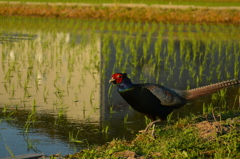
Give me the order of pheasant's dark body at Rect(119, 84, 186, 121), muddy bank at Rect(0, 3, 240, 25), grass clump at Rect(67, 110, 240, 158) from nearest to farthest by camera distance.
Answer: grass clump at Rect(67, 110, 240, 158) → pheasant's dark body at Rect(119, 84, 186, 121) → muddy bank at Rect(0, 3, 240, 25)

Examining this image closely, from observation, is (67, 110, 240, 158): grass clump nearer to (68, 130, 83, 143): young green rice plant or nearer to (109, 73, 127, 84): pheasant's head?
(68, 130, 83, 143): young green rice plant

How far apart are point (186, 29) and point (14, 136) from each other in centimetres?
1258

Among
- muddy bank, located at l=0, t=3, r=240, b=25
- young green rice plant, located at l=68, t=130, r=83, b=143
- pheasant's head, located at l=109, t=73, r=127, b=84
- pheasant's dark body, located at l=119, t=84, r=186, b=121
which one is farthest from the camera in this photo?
muddy bank, located at l=0, t=3, r=240, b=25

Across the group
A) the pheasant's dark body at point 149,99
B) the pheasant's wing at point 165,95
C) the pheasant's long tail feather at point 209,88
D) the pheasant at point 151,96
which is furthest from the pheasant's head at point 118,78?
the pheasant's long tail feather at point 209,88

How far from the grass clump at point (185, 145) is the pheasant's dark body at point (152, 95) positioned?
24 cm

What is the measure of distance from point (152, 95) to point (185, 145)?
2.85 feet

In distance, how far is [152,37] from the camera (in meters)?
14.9

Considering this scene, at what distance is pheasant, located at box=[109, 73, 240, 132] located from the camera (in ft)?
16.4

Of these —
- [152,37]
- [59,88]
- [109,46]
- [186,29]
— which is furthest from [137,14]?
[59,88]

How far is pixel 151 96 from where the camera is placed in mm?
5219

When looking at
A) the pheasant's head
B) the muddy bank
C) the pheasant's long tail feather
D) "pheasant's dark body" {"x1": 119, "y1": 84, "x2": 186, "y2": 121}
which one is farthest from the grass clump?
the muddy bank

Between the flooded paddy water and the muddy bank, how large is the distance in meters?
2.47

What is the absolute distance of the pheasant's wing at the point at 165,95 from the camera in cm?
531

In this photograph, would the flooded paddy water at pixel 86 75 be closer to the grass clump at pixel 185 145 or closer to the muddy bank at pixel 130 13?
the grass clump at pixel 185 145
